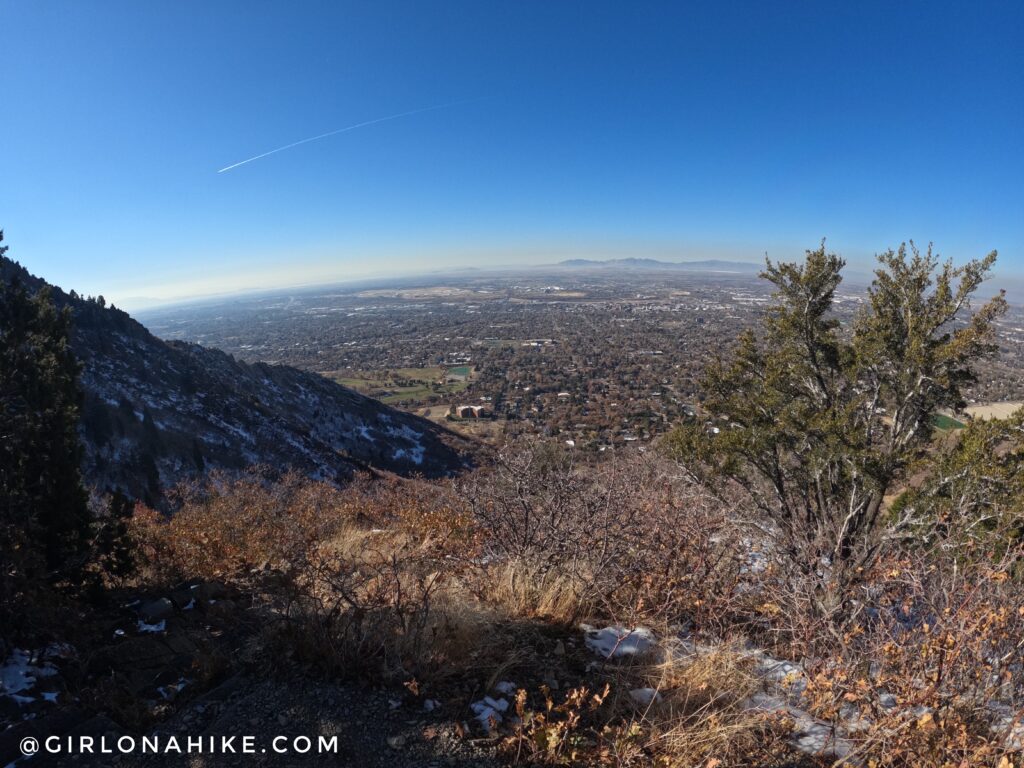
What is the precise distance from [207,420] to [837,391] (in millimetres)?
29234

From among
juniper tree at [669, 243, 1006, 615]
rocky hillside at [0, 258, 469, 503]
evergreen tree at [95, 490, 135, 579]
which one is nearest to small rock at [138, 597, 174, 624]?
evergreen tree at [95, 490, 135, 579]

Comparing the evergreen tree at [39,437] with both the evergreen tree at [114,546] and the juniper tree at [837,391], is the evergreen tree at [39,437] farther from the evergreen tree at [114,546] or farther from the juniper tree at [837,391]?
the juniper tree at [837,391]

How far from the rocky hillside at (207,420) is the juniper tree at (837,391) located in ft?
46.8

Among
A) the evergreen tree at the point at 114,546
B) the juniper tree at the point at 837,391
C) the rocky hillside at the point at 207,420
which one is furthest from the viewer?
the rocky hillside at the point at 207,420

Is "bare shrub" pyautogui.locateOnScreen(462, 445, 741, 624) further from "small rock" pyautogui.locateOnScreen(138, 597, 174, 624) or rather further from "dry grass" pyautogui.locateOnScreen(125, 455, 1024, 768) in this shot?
"small rock" pyautogui.locateOnScreen(138, 597, 174, 624)

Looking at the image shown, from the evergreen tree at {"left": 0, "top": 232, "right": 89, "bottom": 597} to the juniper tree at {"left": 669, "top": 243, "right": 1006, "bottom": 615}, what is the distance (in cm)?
817

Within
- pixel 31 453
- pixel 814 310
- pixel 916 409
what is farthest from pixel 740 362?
pixel 31 453

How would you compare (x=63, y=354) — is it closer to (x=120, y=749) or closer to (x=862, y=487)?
(x=120, y=749)

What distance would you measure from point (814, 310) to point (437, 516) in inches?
308

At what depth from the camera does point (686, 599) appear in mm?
3795

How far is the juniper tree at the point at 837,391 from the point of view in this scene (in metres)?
7.89

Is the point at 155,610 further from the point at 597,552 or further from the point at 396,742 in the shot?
the point at 597,552

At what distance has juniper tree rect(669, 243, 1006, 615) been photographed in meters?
7.89

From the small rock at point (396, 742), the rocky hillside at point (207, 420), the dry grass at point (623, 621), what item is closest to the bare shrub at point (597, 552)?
the dry grass at point (623, 621)
